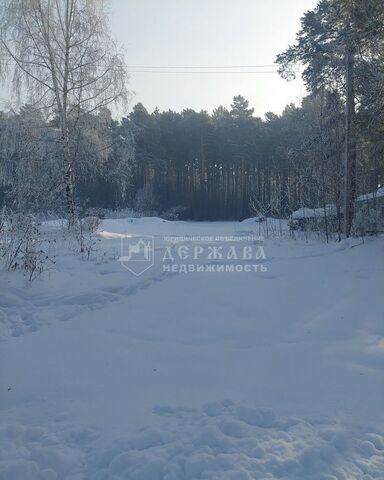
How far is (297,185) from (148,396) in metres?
11.6

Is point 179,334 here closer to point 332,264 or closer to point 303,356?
point 303,356

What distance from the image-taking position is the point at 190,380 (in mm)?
3014

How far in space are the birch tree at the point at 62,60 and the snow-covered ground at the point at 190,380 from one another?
6087 mm

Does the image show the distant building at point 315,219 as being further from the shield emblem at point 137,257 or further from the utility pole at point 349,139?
the shield emblem at point 137,257

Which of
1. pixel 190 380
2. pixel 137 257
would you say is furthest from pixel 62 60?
pixel 190 380

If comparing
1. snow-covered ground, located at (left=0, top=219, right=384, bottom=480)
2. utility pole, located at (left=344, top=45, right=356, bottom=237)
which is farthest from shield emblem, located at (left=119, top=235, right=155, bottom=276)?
utility pole, located at (left=344, top=45, right=356, bottom=237)

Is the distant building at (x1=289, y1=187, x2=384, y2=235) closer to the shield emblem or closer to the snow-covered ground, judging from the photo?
the snow-covered ground

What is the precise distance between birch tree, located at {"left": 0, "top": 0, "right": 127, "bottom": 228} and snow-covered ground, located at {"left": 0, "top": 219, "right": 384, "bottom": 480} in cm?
609

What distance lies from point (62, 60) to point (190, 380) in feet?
33.9

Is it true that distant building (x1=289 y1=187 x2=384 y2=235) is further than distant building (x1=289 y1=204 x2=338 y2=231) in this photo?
No

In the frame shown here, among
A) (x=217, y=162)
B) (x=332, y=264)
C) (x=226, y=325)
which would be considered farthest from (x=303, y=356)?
(x=217, y=162)

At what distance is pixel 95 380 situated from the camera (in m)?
2.98

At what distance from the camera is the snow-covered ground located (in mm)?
2053

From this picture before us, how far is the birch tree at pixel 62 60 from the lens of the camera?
10.5 metres
